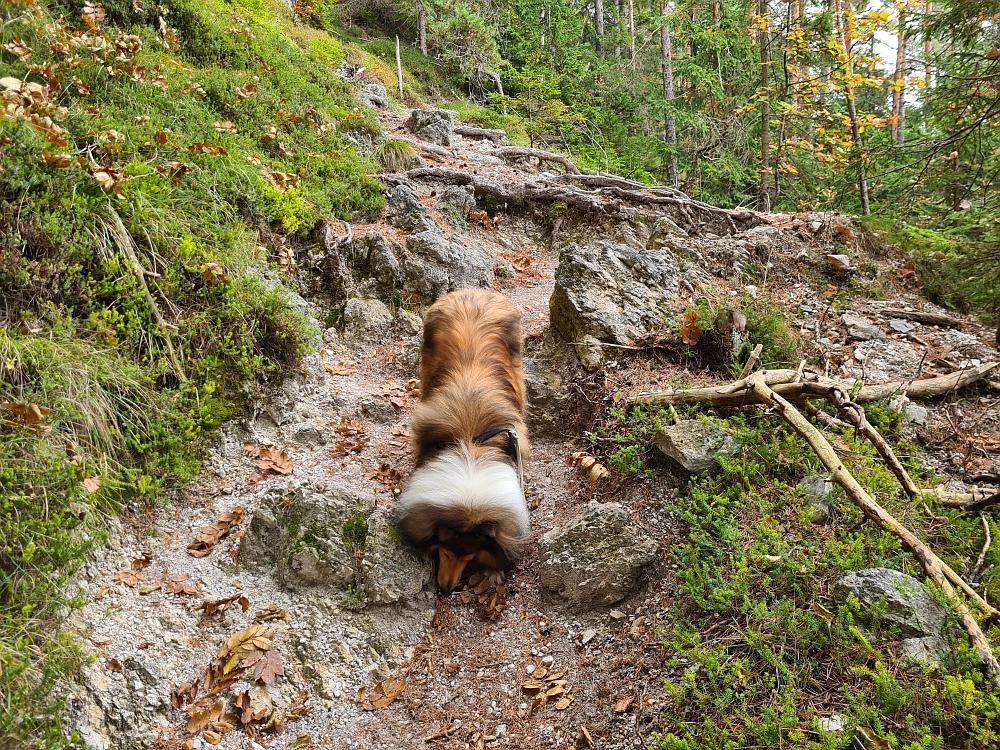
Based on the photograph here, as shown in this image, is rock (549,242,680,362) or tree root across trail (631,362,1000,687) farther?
rock (549,242,680,362)

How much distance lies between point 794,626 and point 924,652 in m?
0.50

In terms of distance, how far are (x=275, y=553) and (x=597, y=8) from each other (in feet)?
84.8

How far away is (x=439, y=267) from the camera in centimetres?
709

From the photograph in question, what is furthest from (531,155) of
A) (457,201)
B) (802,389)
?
(802,389)

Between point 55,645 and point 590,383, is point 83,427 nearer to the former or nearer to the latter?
point 55,645

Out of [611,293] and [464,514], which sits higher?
[611,293]

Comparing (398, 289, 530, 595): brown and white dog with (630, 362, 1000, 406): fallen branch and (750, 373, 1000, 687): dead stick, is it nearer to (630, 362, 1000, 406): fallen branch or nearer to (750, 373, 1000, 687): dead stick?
(630, 362, 1000, 406): fallen branch

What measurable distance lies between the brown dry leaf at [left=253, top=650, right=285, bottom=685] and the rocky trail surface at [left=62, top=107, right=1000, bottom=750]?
→ 0.01m

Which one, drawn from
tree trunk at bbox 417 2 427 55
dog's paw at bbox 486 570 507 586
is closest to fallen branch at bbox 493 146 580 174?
dog's paw at bbox 486 570 507 586

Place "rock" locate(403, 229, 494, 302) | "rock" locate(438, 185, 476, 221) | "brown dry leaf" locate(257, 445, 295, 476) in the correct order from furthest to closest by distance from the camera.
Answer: "rock" locate(438, 185, 476, 221), "rock" locate(403, 229, 494, 302), "brown dry leaf" locate(257, 445, 295, 476)

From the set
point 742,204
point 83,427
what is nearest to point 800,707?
point 83,427

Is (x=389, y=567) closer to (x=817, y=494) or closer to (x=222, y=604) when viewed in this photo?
(x=222, y=604)

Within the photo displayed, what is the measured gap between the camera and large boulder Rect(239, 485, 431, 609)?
145 inches

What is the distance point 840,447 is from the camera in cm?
369
